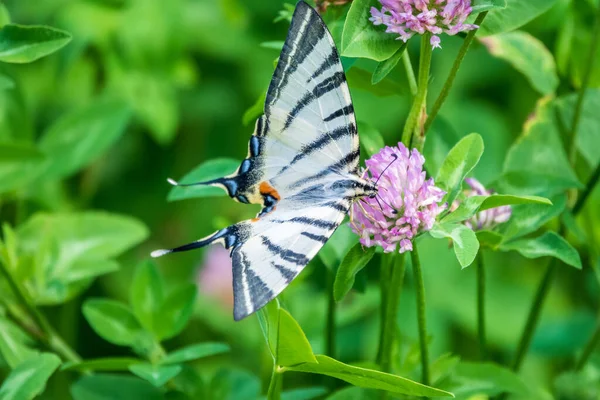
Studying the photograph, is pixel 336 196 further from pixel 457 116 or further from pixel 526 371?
pixel 457 116

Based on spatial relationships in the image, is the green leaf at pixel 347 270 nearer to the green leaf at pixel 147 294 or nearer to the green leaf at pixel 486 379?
the green leaf at pixel 486 379

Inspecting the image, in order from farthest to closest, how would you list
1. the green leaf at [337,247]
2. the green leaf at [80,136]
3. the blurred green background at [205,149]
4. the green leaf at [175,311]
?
the blurred green background at [205,149], the green leaf at [80,136], the green leaf at [175,311], the green leaf at [337,247]

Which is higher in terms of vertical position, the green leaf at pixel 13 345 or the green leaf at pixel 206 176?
the green leaf at pixel 206 176

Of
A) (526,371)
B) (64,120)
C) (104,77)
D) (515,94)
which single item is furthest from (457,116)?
(64,120)

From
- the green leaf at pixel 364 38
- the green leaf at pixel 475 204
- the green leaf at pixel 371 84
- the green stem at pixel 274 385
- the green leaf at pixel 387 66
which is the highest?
the green leaf at pixel 364 38

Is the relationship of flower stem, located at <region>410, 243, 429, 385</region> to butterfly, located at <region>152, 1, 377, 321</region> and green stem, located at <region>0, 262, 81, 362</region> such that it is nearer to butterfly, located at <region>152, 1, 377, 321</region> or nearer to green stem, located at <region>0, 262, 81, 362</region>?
butterfly, located at <region>152, 1, 377, 321</region>

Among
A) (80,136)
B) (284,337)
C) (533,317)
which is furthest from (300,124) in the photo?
(80,136)

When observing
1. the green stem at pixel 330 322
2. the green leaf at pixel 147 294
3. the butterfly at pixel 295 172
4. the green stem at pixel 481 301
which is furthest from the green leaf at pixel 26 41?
the green stem at pixel 481 301
